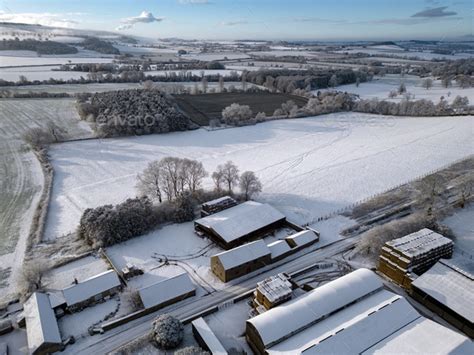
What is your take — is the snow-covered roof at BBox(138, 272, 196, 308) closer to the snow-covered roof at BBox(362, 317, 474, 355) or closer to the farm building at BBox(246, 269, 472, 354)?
the farm building at BBox(246, 269, 472, 354)

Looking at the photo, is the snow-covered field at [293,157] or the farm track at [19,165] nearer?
the farm track at [19,165]

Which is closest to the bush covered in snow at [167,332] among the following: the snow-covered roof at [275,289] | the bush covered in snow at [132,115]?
the snow-covered roof at [275,289]

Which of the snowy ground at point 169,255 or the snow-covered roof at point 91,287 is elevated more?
the snow-covered roof at point 91,287

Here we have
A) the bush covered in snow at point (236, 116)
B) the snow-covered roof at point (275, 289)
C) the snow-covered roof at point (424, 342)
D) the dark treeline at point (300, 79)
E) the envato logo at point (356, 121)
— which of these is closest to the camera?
the snow-covered roof at point (424, 342)

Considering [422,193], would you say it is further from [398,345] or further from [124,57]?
[124,57]

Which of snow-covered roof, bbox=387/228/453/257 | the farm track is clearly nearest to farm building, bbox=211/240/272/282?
snow-covered roof, bbox=387/228/453/257

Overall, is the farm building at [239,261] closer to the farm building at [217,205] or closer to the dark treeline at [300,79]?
the farm building at [217,205]

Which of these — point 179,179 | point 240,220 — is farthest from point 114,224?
point 240,220
